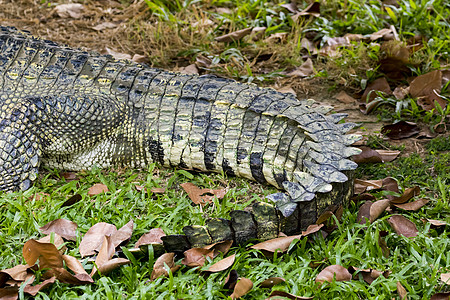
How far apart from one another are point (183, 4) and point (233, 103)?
264 cm

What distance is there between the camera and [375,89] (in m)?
4.44

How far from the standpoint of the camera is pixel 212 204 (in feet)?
10.6

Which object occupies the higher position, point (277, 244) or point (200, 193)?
point (277, 244)

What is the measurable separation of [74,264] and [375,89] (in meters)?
3.08

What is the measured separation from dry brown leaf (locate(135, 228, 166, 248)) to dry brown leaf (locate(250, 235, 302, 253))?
0.55 m

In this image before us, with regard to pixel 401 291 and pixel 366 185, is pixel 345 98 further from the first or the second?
pixel 401 291

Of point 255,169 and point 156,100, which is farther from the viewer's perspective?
point 156,100

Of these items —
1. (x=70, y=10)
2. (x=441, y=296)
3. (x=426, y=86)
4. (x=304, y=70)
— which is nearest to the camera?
(x=441, y=296)

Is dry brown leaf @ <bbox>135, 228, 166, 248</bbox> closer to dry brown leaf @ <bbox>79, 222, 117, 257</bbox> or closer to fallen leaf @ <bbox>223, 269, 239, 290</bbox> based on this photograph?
dry brown leaf @ <bbox>79, 222, 117, 257</bbox>

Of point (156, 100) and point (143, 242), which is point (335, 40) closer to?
point (156, 100)

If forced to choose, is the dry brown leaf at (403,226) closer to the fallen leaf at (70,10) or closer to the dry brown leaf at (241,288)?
the dry brown leaf at (241,288)

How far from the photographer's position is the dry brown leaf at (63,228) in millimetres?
2812

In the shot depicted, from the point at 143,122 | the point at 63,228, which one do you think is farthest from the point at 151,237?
the point at 143,122

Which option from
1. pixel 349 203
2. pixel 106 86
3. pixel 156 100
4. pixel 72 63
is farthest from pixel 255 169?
pixel 72 63
